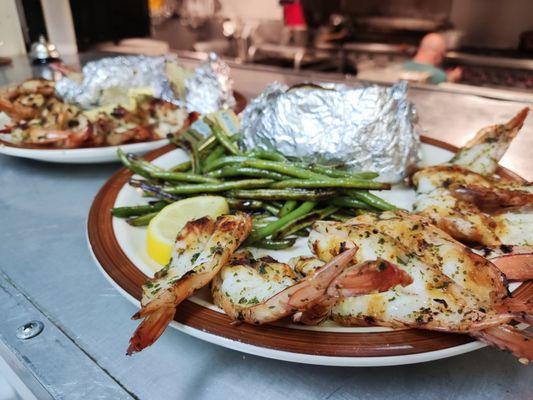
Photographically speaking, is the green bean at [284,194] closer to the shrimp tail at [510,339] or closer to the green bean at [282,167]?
the green bean at [282,167]

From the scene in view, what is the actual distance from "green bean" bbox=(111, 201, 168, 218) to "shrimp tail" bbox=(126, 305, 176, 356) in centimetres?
53

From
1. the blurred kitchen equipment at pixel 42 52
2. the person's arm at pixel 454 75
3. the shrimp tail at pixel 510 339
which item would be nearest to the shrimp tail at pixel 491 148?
the shrimp tail at pixel 510 339

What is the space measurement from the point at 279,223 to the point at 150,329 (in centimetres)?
53

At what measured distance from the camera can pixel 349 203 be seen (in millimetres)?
1334

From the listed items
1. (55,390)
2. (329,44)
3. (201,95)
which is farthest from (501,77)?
(55,390)

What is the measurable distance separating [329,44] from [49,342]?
607 centimetres

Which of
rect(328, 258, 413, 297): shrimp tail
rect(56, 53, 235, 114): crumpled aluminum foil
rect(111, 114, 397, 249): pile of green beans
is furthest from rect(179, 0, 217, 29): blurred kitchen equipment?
rect(328, 258, 413, 297): shrimp tail

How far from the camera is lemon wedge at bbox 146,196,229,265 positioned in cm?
108

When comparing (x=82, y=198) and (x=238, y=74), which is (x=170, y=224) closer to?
(x=82, y=198)

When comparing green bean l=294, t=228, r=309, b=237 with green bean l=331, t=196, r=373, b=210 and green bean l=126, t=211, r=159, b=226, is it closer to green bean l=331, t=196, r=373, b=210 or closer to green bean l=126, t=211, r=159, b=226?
green bean l=331, t=196, r=373, b=210

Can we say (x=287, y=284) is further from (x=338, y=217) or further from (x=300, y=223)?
(x=338, y=217)

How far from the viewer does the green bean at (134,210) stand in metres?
1.25

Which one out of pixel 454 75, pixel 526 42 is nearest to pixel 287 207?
pixel 454 75

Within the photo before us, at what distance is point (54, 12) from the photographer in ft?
12.9
